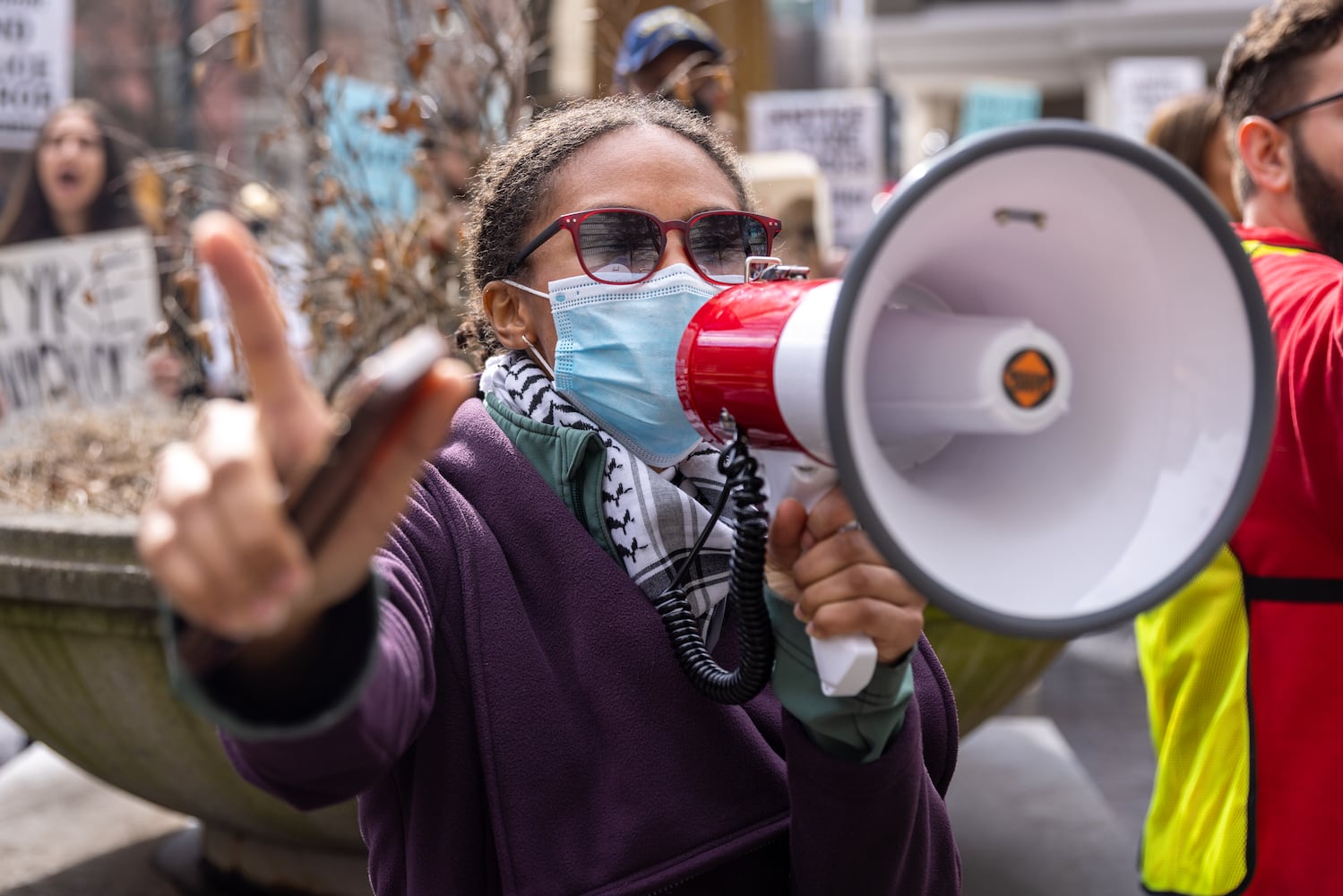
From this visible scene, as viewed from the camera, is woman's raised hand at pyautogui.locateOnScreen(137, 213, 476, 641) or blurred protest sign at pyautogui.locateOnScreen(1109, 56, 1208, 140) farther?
blurred protest sign at pyautogui.locateOnScreen(1109, 56, 1208, 140)

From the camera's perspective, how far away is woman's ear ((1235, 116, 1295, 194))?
7.61 ft

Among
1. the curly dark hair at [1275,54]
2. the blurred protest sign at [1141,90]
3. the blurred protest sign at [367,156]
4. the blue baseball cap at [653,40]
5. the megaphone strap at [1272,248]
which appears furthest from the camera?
the blurred protest sign at [1141,90]

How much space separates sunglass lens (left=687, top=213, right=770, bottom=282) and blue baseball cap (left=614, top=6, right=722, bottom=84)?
8.03 ft

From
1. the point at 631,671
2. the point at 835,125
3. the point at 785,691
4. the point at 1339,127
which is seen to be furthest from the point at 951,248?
the point at 835,125

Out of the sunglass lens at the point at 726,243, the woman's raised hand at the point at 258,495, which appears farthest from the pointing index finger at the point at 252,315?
the sunglass lens at the point at 726,243

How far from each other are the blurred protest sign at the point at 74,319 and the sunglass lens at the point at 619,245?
3.38m

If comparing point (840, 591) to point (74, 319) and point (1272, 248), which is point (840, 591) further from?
point (74, 319)

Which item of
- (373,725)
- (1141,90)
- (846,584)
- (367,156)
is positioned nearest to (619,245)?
(846,584)

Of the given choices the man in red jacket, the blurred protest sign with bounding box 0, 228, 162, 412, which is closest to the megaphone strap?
the man in red jacket

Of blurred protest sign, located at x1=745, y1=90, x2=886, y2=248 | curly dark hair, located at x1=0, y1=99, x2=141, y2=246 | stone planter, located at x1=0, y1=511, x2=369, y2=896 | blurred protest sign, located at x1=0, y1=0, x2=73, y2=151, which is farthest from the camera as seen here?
blurred protest sign, located at x1=745, y1=90, x2=886, y2=248

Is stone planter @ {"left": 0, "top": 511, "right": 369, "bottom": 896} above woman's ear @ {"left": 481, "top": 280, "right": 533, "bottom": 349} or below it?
below

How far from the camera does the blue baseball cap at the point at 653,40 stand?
161 inches

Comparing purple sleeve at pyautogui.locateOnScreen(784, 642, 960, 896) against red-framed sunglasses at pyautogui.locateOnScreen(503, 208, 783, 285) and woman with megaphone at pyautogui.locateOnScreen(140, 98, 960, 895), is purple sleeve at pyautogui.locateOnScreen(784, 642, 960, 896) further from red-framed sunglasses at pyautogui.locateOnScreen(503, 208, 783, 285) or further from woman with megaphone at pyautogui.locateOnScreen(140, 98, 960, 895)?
red-framed sunglasses at pyautogui.locateOnScreen(503, 208, 783, 285)

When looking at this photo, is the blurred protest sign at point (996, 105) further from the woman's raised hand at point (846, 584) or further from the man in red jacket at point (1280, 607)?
the woman's raised hand at point (846, 584)
